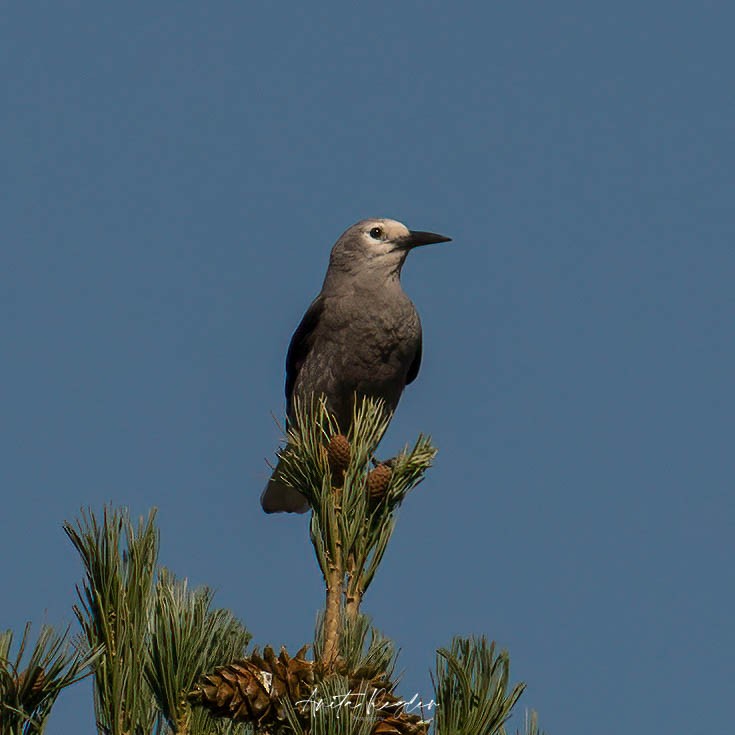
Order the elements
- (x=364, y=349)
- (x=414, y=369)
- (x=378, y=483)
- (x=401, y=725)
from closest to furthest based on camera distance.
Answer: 1. (x=401, y=725)
2. (x=378, y=483)
3. (x=364, y=349)
4. (x=414, y=369)

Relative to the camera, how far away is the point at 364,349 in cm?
669

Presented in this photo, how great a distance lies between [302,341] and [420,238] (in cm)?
96

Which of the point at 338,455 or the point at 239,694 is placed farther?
the point at 338,455

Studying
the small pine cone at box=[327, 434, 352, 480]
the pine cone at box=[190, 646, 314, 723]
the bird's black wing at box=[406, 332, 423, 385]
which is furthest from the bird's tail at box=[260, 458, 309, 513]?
the pine cone at box=[190, 646, 314, 723]

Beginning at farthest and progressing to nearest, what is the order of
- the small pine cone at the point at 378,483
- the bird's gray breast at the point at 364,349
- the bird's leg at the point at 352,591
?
the bird's gray breast at the point at 364,349
the small pine cone at the point at 378,483
the bird's leg at the point at 352,591

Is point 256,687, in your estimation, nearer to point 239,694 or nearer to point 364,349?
point 239,694

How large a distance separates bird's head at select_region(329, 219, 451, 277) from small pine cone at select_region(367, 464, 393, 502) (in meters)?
3.67

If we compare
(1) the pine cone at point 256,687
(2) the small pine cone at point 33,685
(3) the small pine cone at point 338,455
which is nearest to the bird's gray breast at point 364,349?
(3) the small pine cone at point 338,455

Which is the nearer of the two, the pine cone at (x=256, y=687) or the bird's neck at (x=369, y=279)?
the pine cone at (x=256, y=687)

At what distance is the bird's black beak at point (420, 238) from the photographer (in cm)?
698

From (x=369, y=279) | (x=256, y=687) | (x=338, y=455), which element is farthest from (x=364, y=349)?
(x=256, y=687)

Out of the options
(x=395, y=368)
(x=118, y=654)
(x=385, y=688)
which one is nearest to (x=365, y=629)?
(x=385, y=688)

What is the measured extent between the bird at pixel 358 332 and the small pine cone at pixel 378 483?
3086mm

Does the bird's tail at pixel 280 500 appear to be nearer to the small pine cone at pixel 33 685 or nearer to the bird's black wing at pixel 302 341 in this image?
the bird's black wing at pixel 302 341
